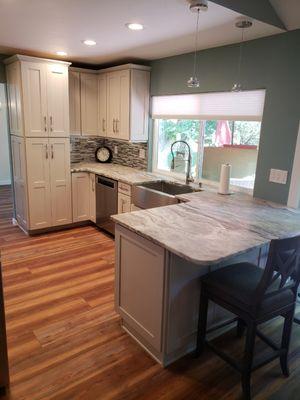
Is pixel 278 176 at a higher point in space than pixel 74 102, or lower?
lower

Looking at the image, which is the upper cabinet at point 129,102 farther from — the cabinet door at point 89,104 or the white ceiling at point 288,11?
the white ceiling at point 288,11

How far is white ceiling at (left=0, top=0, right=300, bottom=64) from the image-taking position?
82.2 inches

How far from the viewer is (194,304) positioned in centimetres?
207

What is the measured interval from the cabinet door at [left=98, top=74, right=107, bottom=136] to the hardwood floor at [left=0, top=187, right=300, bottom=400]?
7.46 ft

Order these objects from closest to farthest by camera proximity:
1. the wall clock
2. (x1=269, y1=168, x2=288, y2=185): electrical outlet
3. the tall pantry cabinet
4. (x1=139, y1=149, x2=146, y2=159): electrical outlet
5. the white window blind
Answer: (x1=269, y1=168, x2=288, y2=185): electrical outlet, the white window blind, the tall pantry cabinet, (x1=139, y1=149, x2=146, y2=159): electrical outlet, the wall clock

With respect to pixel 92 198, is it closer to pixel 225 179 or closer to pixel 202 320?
pixel 225 179

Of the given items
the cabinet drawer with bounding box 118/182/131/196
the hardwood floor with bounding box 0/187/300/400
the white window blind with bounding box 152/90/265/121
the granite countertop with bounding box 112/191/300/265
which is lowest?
the hardwood floor with bounding box 0/187/300/400

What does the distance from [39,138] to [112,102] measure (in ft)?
3.71

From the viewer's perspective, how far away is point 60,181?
14.1 feet

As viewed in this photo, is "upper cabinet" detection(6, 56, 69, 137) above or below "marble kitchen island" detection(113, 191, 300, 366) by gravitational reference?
above

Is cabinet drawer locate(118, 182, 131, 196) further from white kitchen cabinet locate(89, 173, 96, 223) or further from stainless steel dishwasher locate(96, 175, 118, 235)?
white kitchen cabinet locate(89, 173, 96, 223)

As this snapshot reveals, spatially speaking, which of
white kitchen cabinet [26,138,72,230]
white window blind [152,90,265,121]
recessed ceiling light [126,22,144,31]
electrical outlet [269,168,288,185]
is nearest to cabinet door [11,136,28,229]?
white kitchen cabinet [26,138,72,230]

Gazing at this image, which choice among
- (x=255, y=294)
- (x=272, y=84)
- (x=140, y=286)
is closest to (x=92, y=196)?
(x=140, y=286)

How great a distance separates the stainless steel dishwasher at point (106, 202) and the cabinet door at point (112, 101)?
Result: 743 millimetres
